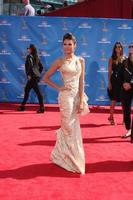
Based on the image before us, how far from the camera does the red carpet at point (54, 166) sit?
533 cm

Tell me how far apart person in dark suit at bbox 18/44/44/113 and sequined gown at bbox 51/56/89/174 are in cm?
573

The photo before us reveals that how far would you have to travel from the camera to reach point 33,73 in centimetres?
1216

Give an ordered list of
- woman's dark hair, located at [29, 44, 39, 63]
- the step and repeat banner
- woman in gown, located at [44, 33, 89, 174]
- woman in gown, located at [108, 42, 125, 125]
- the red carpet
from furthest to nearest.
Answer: the step and repeat banner → woman's dark hair, located at [29, 44, 39, 63] → woman in gown, located at [108, 42, 125, 125] → woman in gown, located at [44, 33, 89, 174] → the red carpet

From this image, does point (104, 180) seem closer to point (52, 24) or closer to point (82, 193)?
point (82, 193)

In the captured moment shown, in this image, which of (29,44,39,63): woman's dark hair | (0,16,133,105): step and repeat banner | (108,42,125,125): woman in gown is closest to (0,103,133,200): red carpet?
(108,42,125,125): woman in gown

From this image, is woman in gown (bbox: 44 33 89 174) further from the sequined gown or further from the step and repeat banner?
the step and repeat banner

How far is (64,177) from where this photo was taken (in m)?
5.96

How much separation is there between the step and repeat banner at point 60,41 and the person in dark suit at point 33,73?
2.44ft

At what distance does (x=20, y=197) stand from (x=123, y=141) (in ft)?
11.8

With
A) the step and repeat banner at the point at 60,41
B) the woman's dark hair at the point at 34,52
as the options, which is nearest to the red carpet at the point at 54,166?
the woman's dark hair at the point at 34,52

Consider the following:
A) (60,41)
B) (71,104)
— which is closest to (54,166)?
→ (71,104)

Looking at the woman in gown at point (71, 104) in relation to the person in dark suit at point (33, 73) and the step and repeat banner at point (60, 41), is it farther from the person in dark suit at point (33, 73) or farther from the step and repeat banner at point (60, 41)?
the step and repeat banner at point (60, 41)

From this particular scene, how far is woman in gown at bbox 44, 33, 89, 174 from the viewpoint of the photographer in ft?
20.4

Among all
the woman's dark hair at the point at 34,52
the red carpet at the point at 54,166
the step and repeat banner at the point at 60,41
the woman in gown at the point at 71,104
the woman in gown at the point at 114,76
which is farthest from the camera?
the step and repeat banner at the point at 60,41
